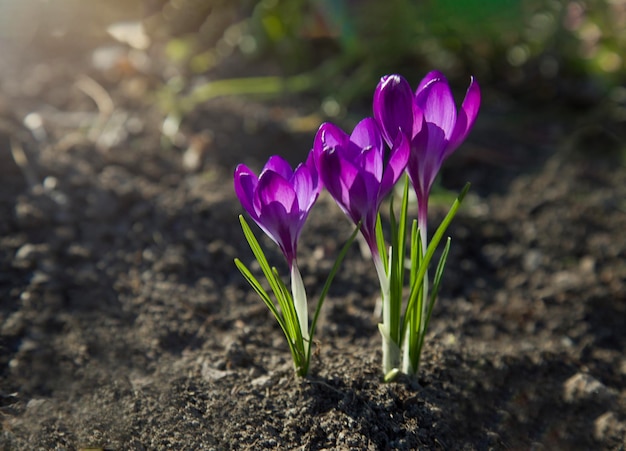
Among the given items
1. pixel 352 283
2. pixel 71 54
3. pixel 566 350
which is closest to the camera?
pixel 566 350

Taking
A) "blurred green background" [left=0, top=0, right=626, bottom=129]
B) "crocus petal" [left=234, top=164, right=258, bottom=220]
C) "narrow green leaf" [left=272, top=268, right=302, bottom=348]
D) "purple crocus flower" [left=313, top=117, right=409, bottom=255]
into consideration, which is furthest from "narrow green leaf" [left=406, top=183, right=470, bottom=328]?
"blurred green background" [left=0, top=0, right=626, bottom=129]

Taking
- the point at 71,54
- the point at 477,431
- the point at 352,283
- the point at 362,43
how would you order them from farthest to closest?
the point at 71,54
the point at 362,43
the point at 352,283
the point at 477,431

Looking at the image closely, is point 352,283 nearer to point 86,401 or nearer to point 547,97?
Result: point 86,401

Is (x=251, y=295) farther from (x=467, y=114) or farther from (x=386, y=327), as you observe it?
(x=467, y=114)

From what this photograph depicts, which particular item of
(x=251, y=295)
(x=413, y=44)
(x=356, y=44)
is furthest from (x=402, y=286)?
(x=413, y=44)

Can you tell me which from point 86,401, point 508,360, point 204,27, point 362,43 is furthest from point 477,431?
point 204,27

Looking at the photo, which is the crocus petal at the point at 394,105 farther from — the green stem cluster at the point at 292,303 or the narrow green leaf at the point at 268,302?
the narrow green leaf at the point at 268,302

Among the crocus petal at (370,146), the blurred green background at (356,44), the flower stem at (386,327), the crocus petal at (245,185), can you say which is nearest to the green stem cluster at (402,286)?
the flower stem at (386,327)
